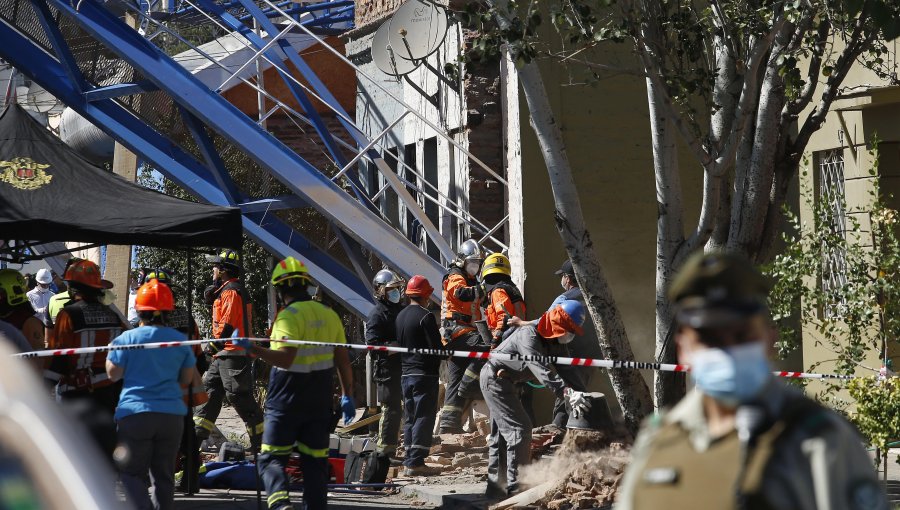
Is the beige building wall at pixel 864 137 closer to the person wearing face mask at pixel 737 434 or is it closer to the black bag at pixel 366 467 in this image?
the black bag at pixel 366 467

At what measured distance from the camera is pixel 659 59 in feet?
30.2

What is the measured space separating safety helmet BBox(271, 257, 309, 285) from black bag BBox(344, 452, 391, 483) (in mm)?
3158

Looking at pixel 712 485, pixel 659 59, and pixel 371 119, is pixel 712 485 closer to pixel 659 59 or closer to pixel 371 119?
pixel 659 59

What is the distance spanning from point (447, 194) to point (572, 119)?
3084 mm

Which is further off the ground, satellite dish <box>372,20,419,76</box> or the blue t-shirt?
satellite dish <box>372,20,419,76</box>

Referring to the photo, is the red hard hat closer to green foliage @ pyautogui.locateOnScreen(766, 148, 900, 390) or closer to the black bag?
the black bag

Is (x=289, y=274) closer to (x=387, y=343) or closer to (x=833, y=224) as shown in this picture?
(x=833, y=224)

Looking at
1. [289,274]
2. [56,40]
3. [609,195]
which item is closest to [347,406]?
[289,274]

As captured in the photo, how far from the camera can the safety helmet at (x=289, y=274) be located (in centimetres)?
818

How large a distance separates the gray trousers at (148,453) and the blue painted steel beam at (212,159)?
7143mm

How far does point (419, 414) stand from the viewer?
11461mm

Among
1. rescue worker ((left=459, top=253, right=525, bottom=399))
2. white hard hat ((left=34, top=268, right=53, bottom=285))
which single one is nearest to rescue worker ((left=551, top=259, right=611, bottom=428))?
rescue worker ((left=459, top=253, right=525, bottom=399))

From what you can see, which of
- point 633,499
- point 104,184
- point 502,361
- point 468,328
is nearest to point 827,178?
point 468,328

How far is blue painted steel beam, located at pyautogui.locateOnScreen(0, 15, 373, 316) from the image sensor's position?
1470cm
